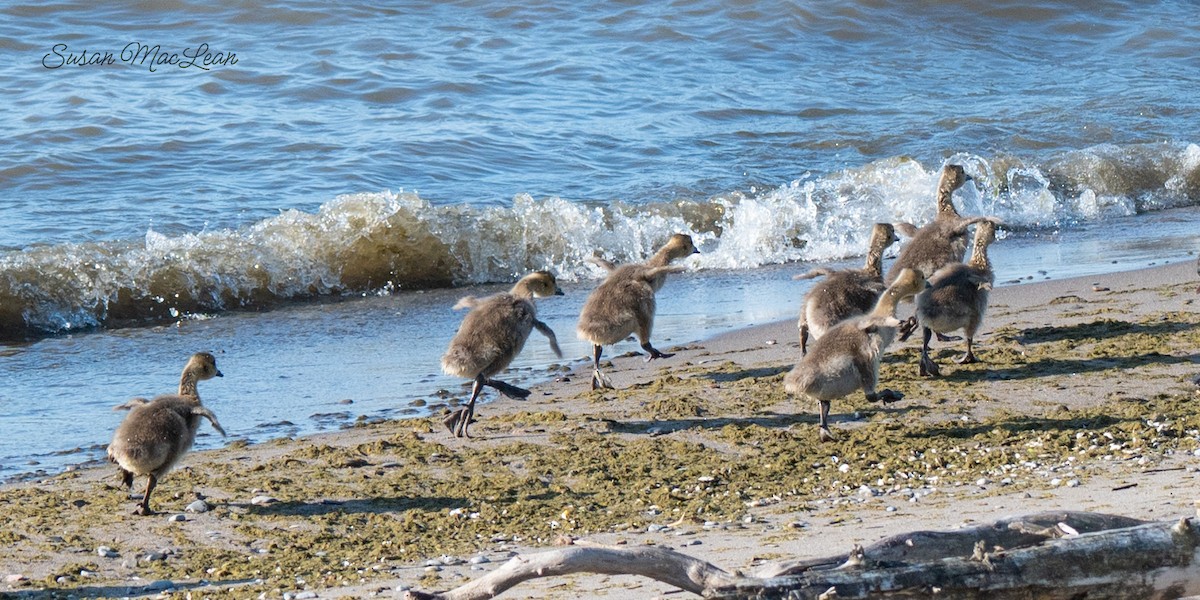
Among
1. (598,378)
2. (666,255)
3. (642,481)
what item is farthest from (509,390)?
(666,255)

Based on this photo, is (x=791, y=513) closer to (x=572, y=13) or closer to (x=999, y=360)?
(x=999, y=360)

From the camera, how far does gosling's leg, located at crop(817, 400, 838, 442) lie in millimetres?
7293

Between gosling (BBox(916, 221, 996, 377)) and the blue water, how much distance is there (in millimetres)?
2161

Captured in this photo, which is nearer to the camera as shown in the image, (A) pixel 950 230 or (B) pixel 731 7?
(A) pixel 950 230

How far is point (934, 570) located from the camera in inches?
148

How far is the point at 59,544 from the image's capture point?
602cm

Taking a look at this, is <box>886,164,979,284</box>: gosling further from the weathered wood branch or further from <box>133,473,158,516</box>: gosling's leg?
the weathered wood branch

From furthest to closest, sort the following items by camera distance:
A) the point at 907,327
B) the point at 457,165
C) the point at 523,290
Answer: the point at 457,165 < the point at 907,327 < the point at 523,290

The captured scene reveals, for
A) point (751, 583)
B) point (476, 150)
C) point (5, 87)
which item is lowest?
point (751, 583)

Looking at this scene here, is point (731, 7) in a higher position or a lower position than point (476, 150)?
higher

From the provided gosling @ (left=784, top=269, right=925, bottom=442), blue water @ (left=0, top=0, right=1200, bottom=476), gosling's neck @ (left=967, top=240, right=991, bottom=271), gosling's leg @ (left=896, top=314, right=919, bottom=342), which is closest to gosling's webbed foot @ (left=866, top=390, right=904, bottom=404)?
gosling @ (left=784, top=269, right=925, bottom=442)

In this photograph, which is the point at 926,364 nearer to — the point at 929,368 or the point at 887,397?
the point at 929,368

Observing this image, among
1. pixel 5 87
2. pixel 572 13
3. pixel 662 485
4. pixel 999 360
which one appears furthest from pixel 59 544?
pixel 572 13

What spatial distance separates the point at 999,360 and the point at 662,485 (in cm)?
322
